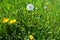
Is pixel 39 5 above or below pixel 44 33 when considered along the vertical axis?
above

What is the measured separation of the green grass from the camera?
3.56m

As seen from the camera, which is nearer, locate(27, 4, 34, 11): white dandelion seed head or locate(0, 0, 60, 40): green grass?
Answer: locate(0, 0, 60, 40): green grass

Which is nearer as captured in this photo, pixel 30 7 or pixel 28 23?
pixel 28 23

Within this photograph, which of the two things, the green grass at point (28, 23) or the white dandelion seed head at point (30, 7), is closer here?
the green grass at point (28, 23)

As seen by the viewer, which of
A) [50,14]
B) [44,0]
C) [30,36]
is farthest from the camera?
[44,0]

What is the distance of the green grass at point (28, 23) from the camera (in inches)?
140

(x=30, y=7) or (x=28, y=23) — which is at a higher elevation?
(x=30, y=7)

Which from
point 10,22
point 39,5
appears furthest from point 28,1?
point 10,22

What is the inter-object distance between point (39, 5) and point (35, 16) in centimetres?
21

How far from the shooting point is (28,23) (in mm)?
3598

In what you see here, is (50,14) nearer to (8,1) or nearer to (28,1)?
(28,1)

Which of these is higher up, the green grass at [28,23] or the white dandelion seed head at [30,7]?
the white dandelion seed head at [30,7]

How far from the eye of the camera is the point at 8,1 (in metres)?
3.91

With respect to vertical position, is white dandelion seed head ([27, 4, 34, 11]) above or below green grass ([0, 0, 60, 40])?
above
